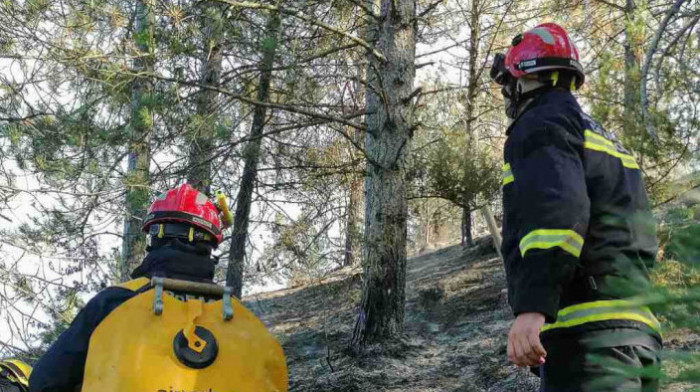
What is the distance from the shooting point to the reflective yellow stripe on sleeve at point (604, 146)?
2695 millimetres

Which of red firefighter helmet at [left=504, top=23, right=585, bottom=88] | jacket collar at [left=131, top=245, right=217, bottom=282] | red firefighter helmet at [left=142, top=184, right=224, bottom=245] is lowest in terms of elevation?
jacket collar at [left=131, top=245, right=217, bottom=282]

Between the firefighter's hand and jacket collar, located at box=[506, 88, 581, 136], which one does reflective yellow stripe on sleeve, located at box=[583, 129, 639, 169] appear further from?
the firefighter's hand

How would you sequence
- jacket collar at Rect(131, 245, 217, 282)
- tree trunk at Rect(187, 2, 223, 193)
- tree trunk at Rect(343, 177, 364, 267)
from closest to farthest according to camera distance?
jacket collar at Rect(131, 245, 217, 282) < tree trunk at Rect(187, 2, 223, 193) < tree trunk at Rect(343, 177, 364, 267)

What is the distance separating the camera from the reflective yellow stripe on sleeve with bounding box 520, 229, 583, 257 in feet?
8.19

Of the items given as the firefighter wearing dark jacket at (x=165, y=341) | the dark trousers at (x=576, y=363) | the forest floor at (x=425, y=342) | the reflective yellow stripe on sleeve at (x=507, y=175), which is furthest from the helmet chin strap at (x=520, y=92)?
the forest floor at (x=425, y=342)

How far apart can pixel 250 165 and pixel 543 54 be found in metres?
5.88

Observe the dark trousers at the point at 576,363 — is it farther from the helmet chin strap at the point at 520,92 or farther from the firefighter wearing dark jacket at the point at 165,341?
the firefighter wearing dark jacket at the point at 165,341

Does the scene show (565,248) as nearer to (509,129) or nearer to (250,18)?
(509,129)

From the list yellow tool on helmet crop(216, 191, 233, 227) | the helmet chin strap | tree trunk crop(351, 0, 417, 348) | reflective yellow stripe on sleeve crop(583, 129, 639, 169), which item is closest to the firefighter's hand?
reflective yellow stripe on sleeve crop(583, 129, 639, 169)

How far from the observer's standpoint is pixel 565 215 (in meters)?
2.52

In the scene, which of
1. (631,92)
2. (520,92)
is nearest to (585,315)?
(520,92)

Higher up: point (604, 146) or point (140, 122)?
point (140, 122)

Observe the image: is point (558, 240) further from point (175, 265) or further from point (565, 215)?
point (175, 265)

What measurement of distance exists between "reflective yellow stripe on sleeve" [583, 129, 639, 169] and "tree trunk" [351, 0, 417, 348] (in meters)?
4.05
